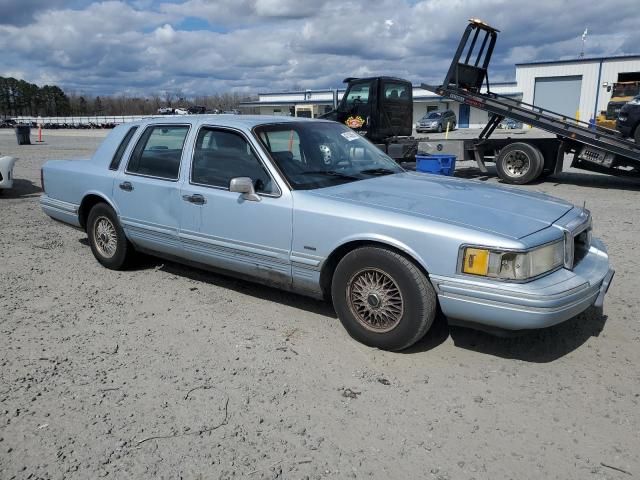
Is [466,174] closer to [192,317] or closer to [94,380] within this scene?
[192,317]

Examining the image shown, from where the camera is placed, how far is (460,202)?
3.75 metres

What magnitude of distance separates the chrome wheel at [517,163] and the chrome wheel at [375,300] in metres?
9.37

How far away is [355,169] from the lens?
4.59m

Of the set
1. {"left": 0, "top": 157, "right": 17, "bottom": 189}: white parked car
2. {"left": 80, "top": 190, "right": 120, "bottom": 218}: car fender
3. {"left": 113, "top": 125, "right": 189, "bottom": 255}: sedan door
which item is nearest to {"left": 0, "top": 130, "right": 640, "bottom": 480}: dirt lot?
{"left": 113, "top": 125, "right": 189, "bottom": 255}: sedan door

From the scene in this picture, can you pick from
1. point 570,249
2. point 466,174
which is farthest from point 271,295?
point 466,174

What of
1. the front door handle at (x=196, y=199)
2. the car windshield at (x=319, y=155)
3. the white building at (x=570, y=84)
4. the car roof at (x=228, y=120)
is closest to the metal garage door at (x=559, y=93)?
the white building at (x=570, y=84)

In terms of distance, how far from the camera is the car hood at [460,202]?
3395 millimetres

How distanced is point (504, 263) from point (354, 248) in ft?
3.36

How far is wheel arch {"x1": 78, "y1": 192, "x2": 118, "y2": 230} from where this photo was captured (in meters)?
5.32

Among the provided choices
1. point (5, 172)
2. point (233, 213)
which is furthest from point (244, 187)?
point (5, 172)

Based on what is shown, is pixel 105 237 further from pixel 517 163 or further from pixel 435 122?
pixel 435 122

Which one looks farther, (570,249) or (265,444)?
(570,249)

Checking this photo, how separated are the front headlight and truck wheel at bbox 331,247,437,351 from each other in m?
0.33

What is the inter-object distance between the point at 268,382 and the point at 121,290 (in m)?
2.31
